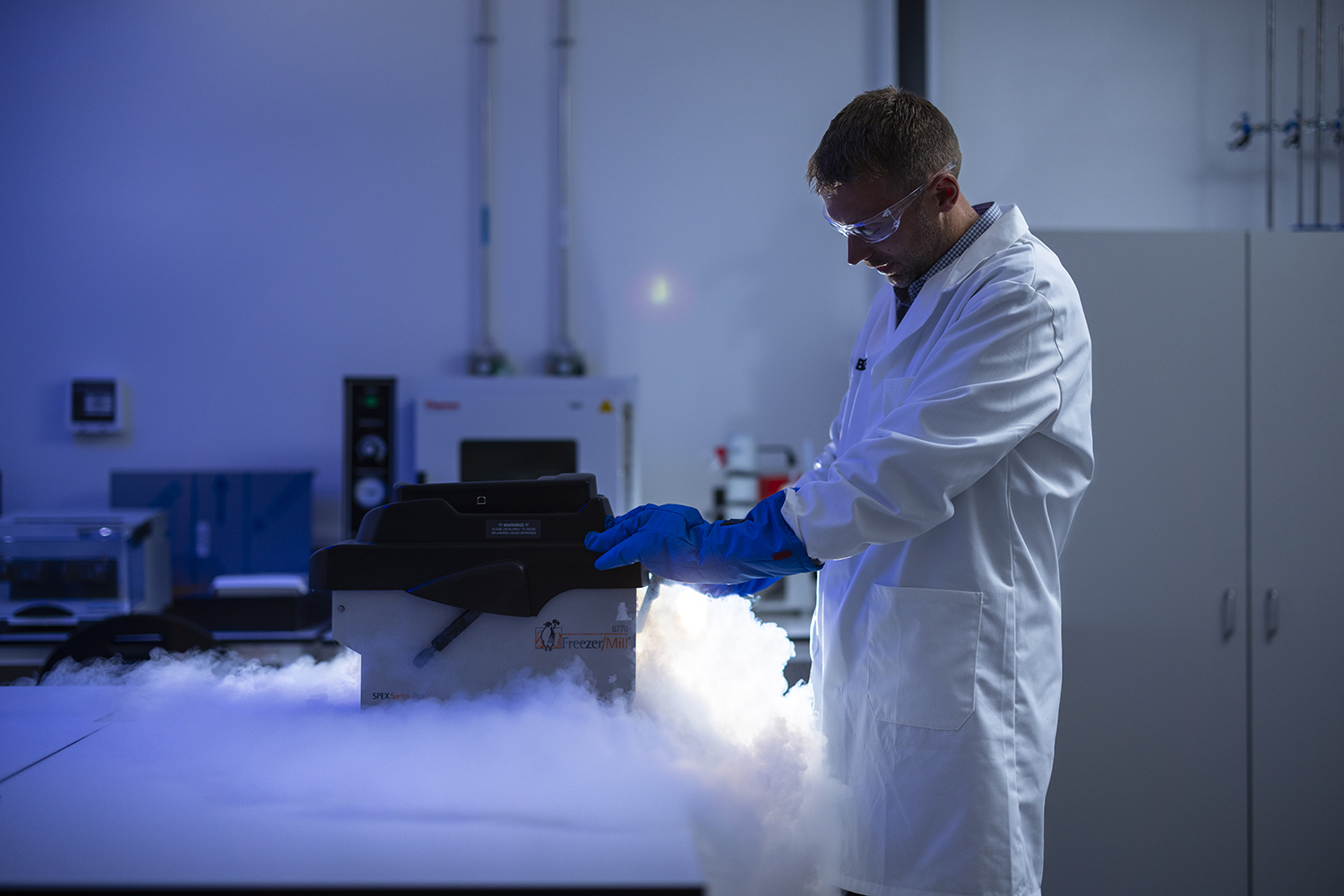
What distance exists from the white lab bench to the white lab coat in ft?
1.53

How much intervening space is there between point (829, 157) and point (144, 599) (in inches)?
89.5

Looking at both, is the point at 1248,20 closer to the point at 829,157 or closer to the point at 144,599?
the point at 829,157

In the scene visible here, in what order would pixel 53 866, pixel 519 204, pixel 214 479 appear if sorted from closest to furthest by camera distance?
pixel 53 866 < pixel 214 479 < pixel 519 204

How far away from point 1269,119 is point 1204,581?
1902 mm

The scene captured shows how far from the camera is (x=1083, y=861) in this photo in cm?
211

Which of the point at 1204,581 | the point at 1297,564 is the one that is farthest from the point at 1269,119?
the point at 1204,581

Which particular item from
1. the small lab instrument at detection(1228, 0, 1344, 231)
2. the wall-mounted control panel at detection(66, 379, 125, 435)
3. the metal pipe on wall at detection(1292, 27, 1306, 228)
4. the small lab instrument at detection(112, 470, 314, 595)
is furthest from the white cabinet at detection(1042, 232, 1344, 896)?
the wall-mounted control panel at detection(66, 379, 125, 435)

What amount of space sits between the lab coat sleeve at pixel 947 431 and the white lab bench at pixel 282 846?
0.44m

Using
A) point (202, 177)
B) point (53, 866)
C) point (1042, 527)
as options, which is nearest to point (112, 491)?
point (202, 177)

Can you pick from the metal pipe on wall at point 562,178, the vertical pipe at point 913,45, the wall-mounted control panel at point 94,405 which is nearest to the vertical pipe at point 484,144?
the metal pipe on wall at point 562,178

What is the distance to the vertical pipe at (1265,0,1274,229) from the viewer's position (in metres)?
2.95

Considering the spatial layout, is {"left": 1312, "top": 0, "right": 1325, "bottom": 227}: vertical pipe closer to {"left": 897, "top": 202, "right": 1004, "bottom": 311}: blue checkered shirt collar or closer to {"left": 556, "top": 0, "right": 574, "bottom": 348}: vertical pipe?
{"left": 897, "top": 202, "right": 1004, "bottom": 311}: blue checkered shirt collar

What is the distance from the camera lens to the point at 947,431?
43.7 inches

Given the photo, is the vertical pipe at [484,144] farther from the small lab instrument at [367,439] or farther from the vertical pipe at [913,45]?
the vertical pipe at [913,45]
